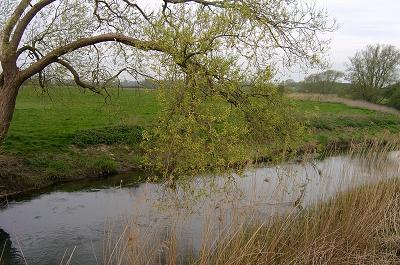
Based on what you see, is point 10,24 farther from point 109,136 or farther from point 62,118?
point 62,118

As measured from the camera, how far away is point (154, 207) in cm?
864

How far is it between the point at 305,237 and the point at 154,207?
3.73 m

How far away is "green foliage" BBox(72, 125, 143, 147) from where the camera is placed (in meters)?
19.1

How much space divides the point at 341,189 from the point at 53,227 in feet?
23.2

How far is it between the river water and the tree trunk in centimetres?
240

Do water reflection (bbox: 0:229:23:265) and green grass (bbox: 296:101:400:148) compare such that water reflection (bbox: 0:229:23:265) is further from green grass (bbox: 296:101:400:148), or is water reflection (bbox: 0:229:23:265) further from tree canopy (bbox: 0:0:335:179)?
green grass (bbox: 296:101:400:148)

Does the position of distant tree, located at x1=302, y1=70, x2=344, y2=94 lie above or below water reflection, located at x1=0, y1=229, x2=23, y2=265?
above

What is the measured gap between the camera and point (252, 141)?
8.96m

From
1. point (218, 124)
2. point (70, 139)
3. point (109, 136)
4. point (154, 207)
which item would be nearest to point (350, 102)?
point (109, 136)

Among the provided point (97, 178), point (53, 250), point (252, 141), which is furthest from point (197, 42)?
point (97, 178)

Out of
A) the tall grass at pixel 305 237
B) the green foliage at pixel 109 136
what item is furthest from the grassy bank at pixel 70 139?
the tall grass at pixel 305 237

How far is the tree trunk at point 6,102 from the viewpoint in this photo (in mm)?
11828

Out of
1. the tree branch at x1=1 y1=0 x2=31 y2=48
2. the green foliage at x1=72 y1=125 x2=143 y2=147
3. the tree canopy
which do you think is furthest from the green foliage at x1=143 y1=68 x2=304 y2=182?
the green foliage at x1=72 y1=125 x2=143 y2=147

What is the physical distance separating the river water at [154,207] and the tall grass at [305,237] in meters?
0.15
